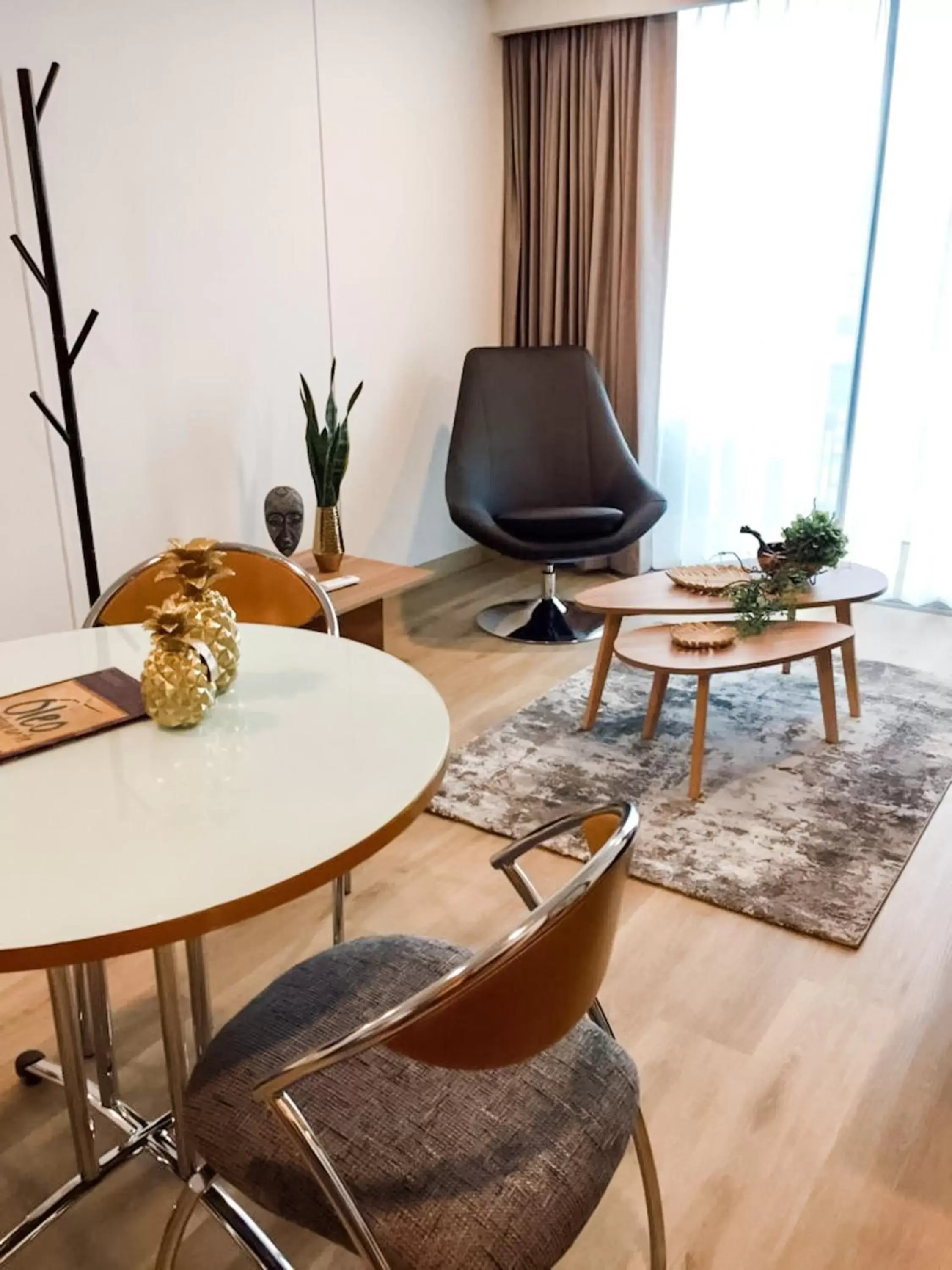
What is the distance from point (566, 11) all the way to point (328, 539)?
237 cm

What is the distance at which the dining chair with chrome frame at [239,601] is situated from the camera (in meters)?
1.59

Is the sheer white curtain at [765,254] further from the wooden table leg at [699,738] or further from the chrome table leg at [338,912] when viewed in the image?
the chrome table leg at [338,912]

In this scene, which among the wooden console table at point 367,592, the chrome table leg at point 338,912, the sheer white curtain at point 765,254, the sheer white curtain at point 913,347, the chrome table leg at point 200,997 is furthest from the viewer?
the sheer white curtain at point 765,254

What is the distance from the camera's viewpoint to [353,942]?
137 cm

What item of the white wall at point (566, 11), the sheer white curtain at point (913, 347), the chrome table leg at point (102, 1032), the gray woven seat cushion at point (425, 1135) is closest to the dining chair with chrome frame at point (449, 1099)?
the gray woven seat cushion at point (425, 1135)

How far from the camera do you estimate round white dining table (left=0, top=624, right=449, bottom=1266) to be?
3.03 ft

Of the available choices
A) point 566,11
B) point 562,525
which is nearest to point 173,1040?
point 562,525

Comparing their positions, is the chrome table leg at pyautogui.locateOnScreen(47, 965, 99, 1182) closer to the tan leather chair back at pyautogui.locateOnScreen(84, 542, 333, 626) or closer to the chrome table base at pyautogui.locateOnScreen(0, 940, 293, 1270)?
the chrome table base at pyautogui.locateOnScreen(0, 940, 293, 1270)

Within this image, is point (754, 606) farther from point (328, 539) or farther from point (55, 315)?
point (55, 315)

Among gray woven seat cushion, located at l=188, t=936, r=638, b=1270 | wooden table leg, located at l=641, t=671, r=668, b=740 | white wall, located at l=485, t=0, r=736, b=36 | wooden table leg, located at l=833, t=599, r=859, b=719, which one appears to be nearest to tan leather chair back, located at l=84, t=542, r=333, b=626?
gray woven seat cushion, located at l=188, t=936, r=638, b=1270

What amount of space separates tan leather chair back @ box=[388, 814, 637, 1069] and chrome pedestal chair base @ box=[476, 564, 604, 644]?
2.83 meters

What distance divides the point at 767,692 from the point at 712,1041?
1672 mm

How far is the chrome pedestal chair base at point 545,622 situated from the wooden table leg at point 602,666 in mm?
754

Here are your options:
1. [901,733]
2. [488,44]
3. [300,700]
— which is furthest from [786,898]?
[488,44]
